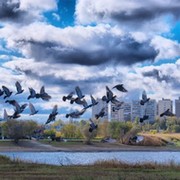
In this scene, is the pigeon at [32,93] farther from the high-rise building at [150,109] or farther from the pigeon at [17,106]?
the high-rise building at [150,109]

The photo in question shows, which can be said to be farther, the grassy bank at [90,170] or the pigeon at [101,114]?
the grassy bank at [90,170]

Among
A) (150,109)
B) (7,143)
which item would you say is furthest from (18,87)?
(7,143)

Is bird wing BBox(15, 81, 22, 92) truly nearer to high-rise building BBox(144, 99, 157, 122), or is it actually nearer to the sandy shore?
high-rise building BBox(144, 99, 157, 122)

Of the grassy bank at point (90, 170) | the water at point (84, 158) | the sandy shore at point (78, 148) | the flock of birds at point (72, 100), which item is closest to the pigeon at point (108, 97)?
the flock of birds at point (72, 100)

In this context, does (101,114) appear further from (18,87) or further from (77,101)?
(18,87)

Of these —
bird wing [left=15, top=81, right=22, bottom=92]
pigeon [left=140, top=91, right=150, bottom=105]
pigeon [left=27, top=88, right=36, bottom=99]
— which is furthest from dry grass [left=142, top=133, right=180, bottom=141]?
pigeon [left=27, top=88, right=36, bottom=99]

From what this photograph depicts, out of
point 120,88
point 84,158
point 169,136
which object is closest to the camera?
point 120,88

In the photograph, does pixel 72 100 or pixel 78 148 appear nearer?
pixel 72 100

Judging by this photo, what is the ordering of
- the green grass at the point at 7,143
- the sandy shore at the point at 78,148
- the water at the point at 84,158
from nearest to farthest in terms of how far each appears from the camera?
the water at the point at 84,158 → the sandy shore at the point at 78,148 → the green grass at the point at 7,143

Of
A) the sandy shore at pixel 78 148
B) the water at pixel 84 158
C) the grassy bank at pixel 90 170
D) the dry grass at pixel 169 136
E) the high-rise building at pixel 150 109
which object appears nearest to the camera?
the high-rise building at pixel 150 109

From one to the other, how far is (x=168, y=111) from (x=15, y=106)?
5579 mm

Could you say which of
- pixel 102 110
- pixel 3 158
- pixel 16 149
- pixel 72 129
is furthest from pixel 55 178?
pixel 72 129

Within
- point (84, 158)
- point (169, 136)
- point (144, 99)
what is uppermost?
point (169, 136)

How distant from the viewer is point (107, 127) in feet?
424
